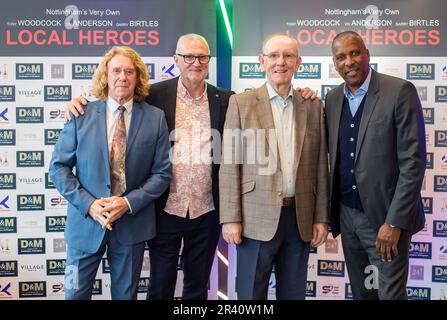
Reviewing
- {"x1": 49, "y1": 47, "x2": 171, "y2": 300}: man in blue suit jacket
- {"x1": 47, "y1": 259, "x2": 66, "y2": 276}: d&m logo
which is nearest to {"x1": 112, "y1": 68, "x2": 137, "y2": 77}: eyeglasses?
{"x1": 49, "y1": 47, "x2": 171, "y2": 300}: man in blue suit jacket

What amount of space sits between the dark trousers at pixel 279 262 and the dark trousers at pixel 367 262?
1.08 ft

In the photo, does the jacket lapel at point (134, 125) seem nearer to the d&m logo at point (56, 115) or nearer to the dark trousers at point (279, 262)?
the dark trousers at point (279, 262)

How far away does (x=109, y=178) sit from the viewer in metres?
2.63

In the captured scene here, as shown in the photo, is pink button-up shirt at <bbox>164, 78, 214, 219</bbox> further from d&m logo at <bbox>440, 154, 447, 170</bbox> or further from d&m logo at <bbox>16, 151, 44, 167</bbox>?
d&m logo at <bbox>440, 154, 447, 170</bbox>

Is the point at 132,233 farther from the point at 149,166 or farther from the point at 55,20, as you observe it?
the point at 55,20

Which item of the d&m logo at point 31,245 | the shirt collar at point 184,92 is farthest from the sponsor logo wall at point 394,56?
the d&m logo at point 31,245

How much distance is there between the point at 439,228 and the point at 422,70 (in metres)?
1.35

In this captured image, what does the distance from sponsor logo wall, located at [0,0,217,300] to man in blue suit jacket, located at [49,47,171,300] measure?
2.96 feet

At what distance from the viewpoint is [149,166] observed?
2.79m

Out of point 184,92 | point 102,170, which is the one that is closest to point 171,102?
point 184,92

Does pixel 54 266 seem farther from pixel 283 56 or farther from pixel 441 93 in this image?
pixel 441 93

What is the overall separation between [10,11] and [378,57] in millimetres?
3061

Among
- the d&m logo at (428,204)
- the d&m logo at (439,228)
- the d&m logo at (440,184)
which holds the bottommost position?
the d&m logo at (439,228)

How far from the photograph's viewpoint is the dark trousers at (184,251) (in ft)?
9.72
